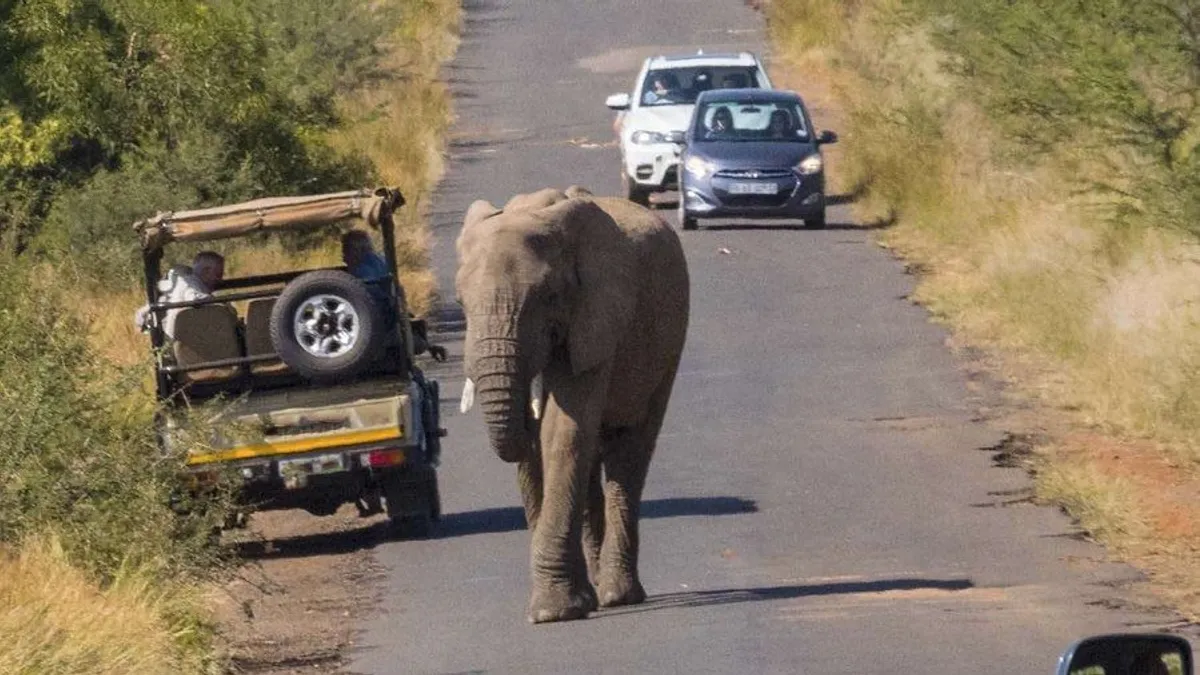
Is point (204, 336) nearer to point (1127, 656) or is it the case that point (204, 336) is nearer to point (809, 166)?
point (1127, 656)

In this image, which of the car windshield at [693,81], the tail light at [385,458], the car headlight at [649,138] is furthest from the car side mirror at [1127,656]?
the car windshield at [693,81]

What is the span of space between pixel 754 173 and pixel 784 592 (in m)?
16.6

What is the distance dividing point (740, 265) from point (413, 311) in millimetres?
3793

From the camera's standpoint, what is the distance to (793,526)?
14328mm

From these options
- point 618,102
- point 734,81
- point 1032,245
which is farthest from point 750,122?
point 1032,245

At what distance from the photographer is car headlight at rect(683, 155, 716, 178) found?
92.1 ft

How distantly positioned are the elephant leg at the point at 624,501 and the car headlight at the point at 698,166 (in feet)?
51.0

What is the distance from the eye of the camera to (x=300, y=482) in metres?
14.4

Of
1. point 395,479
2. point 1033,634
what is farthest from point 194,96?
point 1033,634

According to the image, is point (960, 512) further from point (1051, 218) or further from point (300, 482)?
point (1051, 218)

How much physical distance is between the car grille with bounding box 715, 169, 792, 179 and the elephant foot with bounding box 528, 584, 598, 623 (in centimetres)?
1707

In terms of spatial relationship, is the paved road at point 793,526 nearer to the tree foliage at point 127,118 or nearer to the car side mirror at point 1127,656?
the tree foliage at point 127,118

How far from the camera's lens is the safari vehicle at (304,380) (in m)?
14.4

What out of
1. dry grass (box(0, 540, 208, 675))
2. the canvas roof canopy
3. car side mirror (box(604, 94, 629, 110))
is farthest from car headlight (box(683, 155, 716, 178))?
dry grass (box(0, 540, 208, 675))
